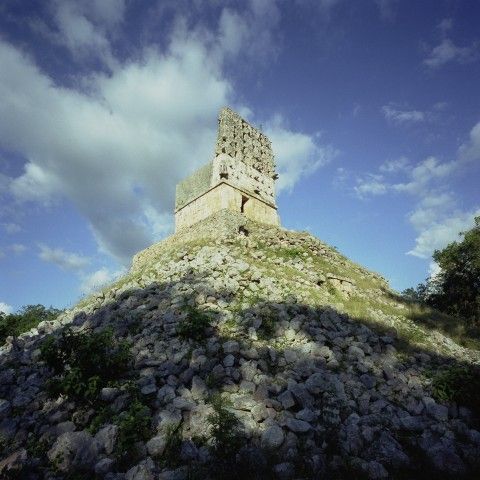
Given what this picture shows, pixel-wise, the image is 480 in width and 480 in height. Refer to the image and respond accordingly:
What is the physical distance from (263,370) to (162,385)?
248cm

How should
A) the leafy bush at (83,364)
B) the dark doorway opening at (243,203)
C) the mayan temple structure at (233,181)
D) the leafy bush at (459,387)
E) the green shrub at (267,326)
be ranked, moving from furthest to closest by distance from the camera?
the dark doorway opening at (243,203)
the mayan temple structure at (233,181)
the green shrub at (267,326)
the leafy bush at (459,387)
the leafy bush at (83,364)

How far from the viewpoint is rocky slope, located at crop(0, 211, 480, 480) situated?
6547 millimetres

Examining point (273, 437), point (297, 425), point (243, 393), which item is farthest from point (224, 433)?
point (297, 425)

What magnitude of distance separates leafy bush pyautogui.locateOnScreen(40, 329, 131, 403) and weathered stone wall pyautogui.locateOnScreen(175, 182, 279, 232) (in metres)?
11.6

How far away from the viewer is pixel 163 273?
14.8m

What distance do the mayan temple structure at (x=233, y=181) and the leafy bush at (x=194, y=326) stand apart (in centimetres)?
1007

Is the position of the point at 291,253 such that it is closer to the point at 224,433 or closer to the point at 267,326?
the point at 267,326

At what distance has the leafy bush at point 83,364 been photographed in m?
8.05

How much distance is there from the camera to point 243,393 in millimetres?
8172

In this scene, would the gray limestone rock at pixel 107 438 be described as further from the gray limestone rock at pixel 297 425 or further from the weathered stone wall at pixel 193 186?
the weathered stone wall at pixel 193 186

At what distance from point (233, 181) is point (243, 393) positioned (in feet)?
48.4

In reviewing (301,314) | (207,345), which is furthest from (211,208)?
(207,345)

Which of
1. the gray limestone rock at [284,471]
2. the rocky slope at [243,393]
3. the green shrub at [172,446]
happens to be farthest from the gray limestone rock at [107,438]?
the gray limestone rock at [284,471]

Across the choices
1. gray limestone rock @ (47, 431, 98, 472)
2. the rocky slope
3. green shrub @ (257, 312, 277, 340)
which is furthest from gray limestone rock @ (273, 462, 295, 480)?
green shrub @ (257, 312, 277, 340)
